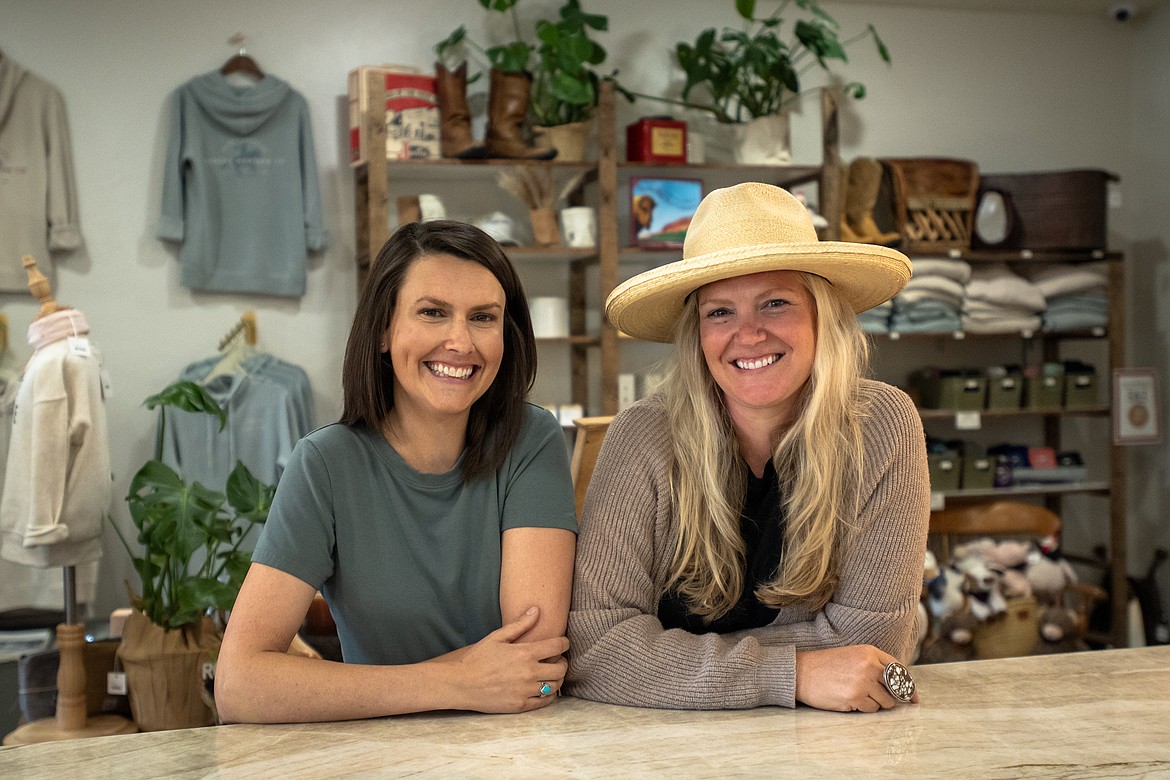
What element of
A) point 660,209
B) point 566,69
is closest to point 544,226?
point 660,209

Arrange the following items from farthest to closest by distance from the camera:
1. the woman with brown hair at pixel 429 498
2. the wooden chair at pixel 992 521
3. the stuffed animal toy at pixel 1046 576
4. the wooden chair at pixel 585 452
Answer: the wooden chair at pixel 992 521 → the stuffed animal toy at pixel 1046 576 → the wooden chair at pixel 585 452 → the woman with brown hair at pixel 429 498

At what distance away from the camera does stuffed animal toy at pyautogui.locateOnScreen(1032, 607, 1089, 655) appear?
4484 millimetres

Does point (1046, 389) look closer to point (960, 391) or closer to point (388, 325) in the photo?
point (960, 391)

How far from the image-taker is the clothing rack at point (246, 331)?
4.42m

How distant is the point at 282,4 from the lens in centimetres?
458

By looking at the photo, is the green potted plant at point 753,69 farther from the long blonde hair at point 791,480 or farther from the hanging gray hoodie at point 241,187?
the long blonde hair at point 791,480

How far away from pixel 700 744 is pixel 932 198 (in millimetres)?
3928

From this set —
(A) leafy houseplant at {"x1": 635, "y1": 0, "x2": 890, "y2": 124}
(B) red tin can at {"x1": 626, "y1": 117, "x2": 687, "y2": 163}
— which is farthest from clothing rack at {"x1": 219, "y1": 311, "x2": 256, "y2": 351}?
(A) leafy houseplant at {"x1": 635, "y1": 0, "x2": 890, "y2": 124}

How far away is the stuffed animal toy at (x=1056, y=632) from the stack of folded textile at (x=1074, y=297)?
129cm

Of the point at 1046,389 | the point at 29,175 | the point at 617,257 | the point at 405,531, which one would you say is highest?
the point at 29,175

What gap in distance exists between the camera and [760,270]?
1.76 metres

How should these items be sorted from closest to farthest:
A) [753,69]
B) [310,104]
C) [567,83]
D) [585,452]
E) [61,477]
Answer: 1. [585,452]
2. [61,477]
3. [567,83]
4. [753,69]
5. [310,104]

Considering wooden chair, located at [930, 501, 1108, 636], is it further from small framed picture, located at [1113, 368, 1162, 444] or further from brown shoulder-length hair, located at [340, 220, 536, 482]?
brown shoulder-length hair, located at [340, 220, 536, 482]

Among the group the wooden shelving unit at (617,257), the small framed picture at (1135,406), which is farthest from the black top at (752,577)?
the small framed picture at (1135,406)
